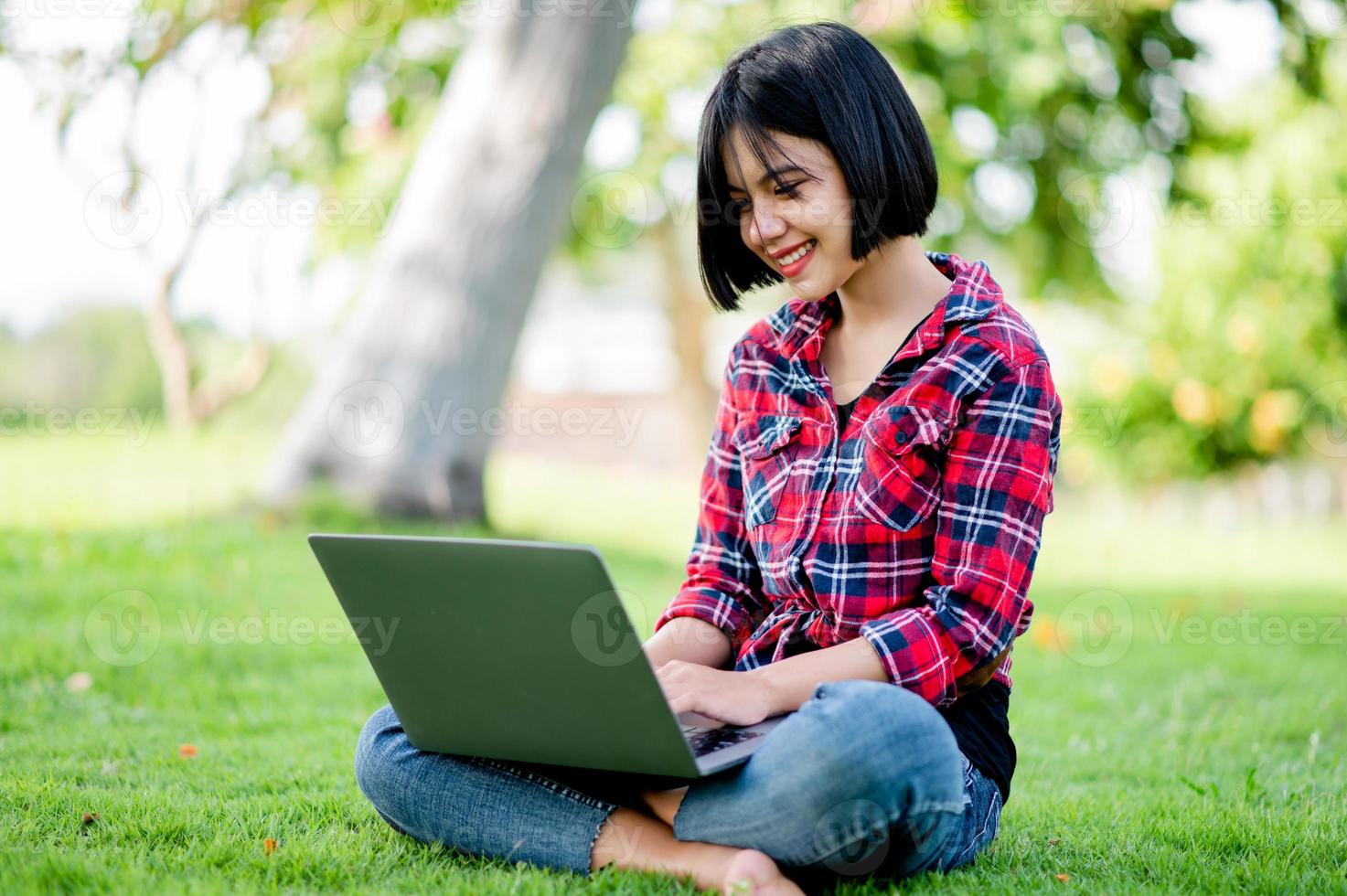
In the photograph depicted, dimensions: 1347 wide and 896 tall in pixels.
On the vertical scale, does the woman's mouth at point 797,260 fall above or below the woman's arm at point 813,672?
above

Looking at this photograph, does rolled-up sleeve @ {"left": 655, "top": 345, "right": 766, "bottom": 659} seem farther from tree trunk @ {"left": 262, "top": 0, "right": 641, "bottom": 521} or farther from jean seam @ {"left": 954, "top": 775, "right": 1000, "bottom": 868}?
tree trunk @ {"left": 262, "top": 0, "right": 641, "bottom": 521}

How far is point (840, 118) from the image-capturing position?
2.05 meters

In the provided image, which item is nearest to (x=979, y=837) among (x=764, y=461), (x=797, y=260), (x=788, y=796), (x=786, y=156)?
(x=788, y=796)

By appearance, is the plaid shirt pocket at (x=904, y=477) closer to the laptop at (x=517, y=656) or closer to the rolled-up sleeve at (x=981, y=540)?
the rolled-up sleeve at (x=981, y=540)

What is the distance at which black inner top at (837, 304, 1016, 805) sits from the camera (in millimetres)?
2119

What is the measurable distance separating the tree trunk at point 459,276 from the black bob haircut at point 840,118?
422 cm

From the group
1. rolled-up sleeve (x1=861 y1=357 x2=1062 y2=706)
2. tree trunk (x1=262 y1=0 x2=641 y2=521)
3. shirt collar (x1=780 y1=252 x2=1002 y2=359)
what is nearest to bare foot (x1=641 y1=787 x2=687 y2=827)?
rolled-up sleeve (x1=861 y1=357 x2=1062 y2=706)

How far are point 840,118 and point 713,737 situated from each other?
1.00m

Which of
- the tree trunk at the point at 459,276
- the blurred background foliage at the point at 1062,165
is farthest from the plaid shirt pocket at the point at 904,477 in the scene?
the tree trunk at the point at 459,276

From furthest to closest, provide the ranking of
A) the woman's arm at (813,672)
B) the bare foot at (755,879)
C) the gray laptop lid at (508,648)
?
the woman's arm at (813,672) < the bare foot at (755,879) < the gray laptop lid at (508,648)

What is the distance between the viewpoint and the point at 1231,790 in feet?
9.28

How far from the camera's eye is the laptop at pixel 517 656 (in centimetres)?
168

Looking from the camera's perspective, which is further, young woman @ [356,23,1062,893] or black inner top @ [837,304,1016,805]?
black inner top @ [837,304,1016,805]

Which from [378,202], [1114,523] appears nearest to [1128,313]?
[1114,523]
